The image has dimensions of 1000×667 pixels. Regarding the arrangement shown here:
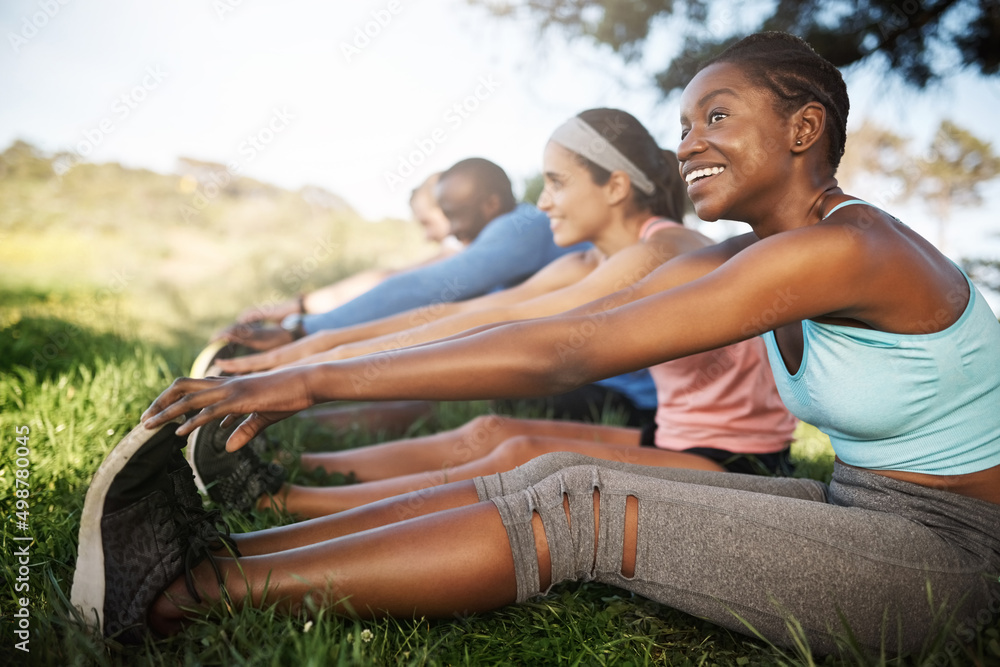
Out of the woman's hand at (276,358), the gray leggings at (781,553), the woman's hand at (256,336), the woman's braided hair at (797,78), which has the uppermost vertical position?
the woman's braided hair at (797,78)

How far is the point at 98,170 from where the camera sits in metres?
14.0

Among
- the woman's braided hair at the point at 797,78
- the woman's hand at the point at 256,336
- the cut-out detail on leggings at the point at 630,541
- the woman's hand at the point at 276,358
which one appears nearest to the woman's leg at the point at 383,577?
the cut-out detail on leggings at the point at 630,541

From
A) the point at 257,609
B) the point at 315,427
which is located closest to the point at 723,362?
the point at 257,609

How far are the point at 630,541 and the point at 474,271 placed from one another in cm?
236

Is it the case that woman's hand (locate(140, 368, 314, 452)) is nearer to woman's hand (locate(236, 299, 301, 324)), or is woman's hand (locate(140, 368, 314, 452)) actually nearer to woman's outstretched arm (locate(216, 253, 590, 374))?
woman's outstretched arm (locate(216, 253, 590, 374))

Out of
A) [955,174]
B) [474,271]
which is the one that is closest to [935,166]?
[955,174]

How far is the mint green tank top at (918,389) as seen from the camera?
131 centimetres

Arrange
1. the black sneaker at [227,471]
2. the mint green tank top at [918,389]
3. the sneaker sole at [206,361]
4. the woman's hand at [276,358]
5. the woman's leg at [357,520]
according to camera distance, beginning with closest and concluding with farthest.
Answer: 1. the mint green tank top at [918,389]
2. the woman's leg at [357,520]
3. the black sneaker at [227,471]
4. the woman's hand at [276,358]
5. the sneaker sole at [206,361]

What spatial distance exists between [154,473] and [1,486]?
106cm

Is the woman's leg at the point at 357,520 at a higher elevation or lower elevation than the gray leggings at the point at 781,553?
higher

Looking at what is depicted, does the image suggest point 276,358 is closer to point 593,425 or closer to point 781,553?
point 593,425

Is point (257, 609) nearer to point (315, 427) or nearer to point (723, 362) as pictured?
point (723, 362)

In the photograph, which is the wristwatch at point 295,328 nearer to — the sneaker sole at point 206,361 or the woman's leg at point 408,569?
the sneaker sole at point 206,361

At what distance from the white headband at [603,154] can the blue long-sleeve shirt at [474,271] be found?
0.90 m
